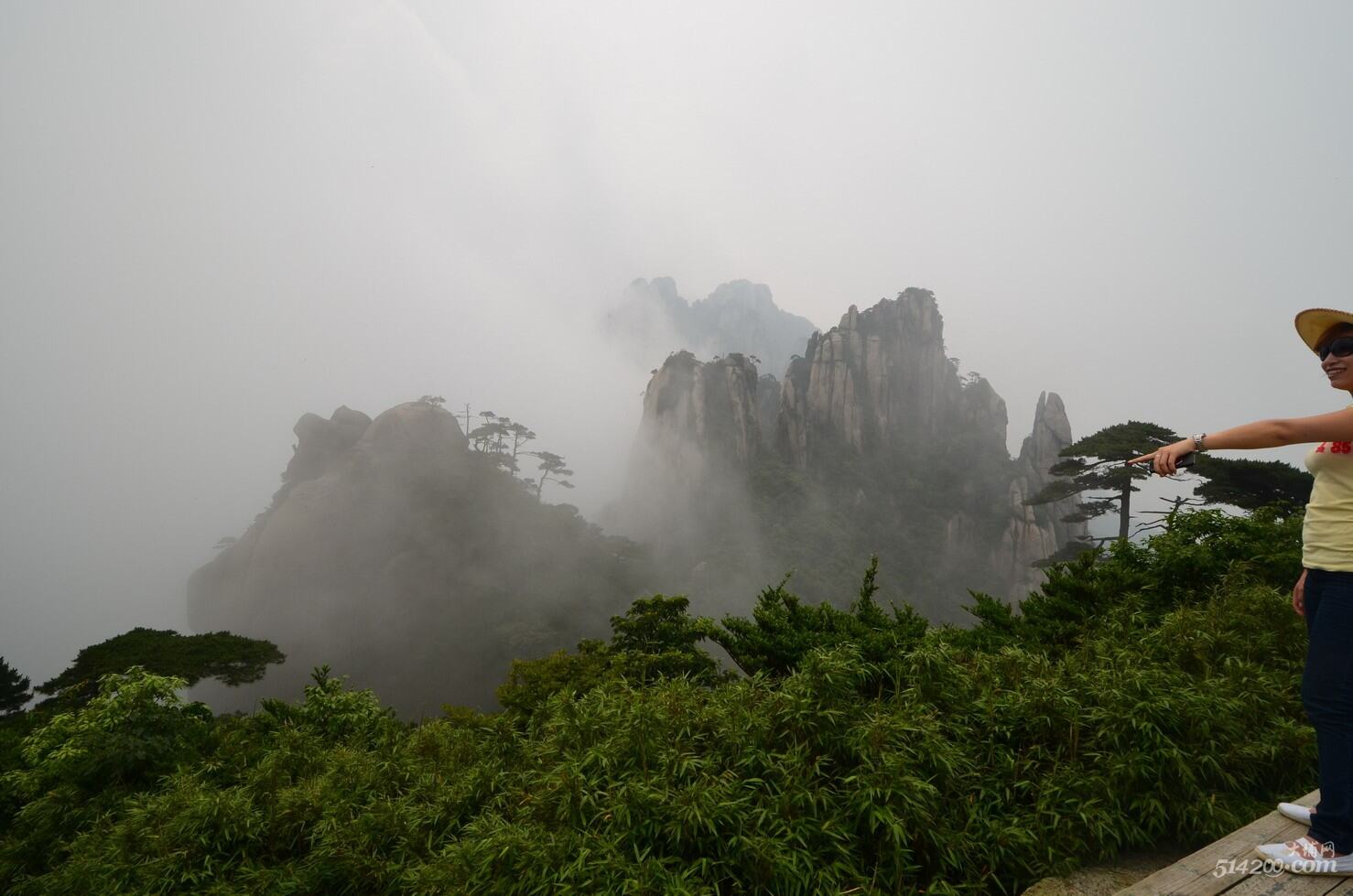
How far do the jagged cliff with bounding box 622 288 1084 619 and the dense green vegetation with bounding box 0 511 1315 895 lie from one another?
149 ft

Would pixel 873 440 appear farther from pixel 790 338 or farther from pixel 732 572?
pixel 790 338

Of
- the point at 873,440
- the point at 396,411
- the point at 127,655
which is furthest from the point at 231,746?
the point at 873,440

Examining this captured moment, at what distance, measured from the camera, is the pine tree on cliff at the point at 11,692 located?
58.0ft

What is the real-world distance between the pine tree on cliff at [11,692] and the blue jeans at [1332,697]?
29626 millimetres

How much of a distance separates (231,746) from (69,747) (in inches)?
56.3

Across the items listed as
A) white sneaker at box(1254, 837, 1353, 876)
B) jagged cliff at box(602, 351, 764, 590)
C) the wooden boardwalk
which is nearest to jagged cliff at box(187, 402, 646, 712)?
jagged cliff at box(602, 351, 764, 590)

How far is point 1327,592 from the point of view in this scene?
1.87m

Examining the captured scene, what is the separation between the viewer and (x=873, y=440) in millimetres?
59844

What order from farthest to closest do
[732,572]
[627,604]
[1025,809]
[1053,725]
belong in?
1. [732,572]
2. [627,604]
3. [1053,725]
4. [1025,809]

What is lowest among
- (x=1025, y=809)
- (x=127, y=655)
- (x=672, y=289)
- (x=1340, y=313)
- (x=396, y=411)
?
(x=127, y=655)

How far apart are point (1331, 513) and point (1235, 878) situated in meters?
1.29

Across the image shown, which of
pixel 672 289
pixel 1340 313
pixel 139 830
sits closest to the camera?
pixel 1340 313

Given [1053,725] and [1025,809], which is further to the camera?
[1053,725]

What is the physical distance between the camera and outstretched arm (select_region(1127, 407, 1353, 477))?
167cm
